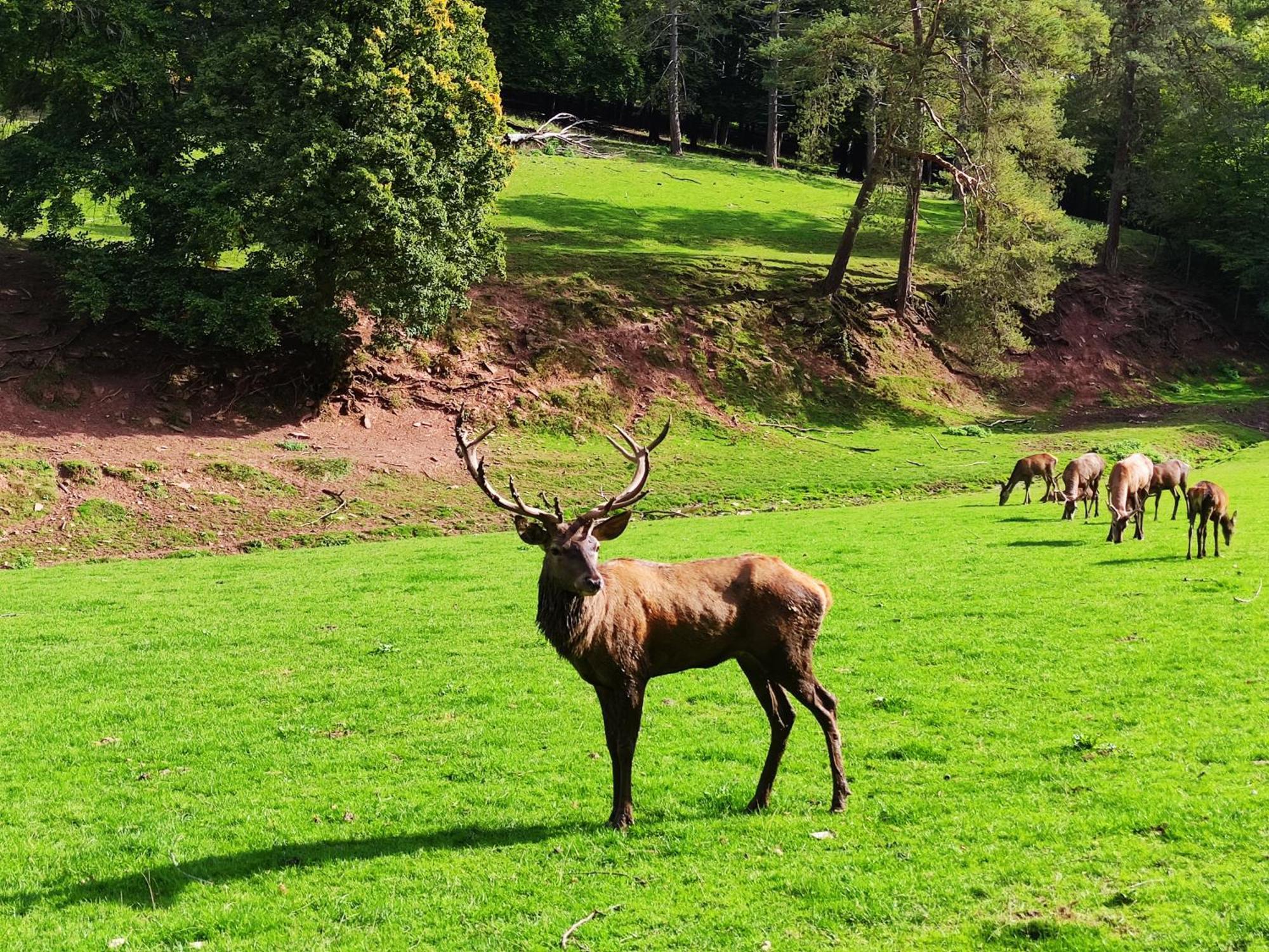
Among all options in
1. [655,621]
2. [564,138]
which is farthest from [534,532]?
[564,138]

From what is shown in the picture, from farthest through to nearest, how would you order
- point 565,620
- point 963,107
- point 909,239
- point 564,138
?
point 564,138
point 909,239
point 963,107
point 565,620

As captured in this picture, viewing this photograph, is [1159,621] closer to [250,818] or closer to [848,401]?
[250,818]

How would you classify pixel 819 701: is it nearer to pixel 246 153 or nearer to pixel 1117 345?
pixel 246 153

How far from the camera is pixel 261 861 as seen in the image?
336 inches

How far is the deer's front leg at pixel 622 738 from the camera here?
8.81 m

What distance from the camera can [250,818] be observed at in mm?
9367

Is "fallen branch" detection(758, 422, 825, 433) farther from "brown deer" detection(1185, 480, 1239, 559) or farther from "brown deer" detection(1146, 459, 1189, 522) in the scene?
"brown deer" detection(1185, 480, 1239, 559)

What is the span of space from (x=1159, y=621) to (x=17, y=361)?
28354 mm

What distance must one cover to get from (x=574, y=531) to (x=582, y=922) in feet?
9.72

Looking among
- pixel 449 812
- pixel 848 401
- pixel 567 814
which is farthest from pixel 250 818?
pixel 848 401

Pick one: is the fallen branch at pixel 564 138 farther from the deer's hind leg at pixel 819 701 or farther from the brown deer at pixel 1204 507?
the deer's hind leg at pixel 819 701

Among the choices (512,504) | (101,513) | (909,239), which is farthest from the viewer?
(909,239)

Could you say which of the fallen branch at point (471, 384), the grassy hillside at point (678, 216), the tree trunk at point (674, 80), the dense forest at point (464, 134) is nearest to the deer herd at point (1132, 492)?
the dense forest at point (464, 134)

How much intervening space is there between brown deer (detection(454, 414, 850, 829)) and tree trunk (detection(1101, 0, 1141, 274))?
163 feet
